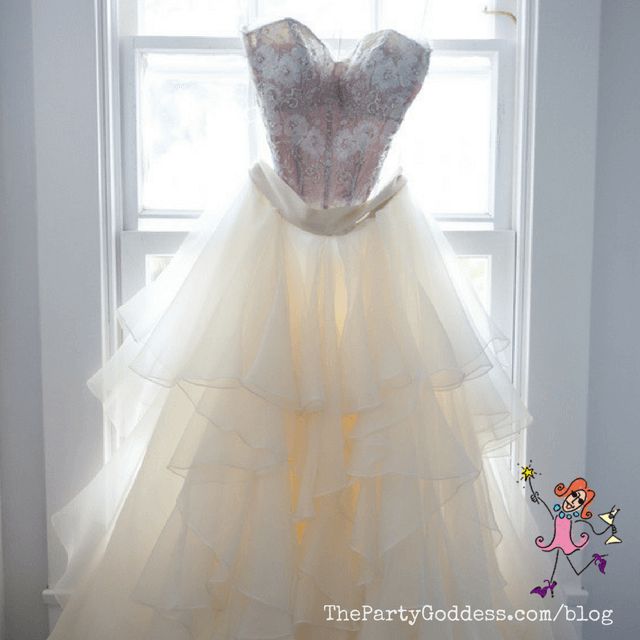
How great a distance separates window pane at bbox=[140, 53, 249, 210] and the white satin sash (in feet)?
1.01

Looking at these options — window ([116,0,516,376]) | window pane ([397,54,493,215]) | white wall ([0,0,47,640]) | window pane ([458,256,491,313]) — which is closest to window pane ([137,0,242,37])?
window ([116,0,516,376])

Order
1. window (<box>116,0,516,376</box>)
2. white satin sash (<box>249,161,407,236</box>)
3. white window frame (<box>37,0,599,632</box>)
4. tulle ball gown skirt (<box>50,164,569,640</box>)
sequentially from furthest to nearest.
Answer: window (<box>116,0,516,376</box>), white window frame (<box>37,0,599,632</box>), white satin sash (<box>249,161,407,236</box>), tulle ball gown skirt (<box>50,164,569,640</box>)

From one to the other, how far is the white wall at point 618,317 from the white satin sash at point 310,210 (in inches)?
21.4

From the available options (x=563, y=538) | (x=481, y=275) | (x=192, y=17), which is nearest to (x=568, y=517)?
(x=563, y=538)

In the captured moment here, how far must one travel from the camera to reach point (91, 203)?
4.81ft

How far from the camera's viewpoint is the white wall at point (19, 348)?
Answer: 1.49 metres

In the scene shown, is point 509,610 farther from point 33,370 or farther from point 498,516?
point 33,370

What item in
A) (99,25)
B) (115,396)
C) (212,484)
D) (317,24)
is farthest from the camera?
(317,24)

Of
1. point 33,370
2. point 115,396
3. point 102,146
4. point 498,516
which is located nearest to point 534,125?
point 498,516

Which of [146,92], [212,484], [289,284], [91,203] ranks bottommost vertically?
[212,484]

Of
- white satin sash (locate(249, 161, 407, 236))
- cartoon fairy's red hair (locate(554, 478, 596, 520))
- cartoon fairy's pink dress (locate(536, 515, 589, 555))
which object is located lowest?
cartoon fairy's pink dress (locate(536, 515, 589, 555))

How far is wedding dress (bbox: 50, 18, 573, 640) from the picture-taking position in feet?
3.90

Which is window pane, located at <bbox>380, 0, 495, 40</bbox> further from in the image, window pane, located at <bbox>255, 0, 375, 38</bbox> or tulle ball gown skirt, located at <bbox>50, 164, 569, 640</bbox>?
tulle ball gown skirt, located at <bbox>50, 164, 569, 640</bbox>

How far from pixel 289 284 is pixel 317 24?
0.66 meters
